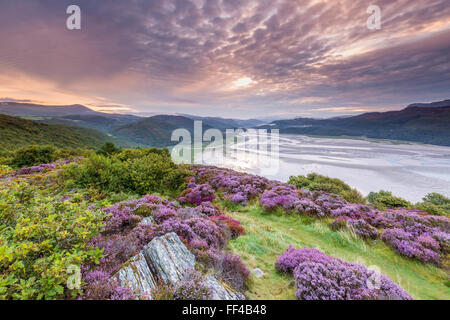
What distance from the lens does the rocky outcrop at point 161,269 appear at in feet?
10.8

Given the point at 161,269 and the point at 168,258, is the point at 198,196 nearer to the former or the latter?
the point at 168,258

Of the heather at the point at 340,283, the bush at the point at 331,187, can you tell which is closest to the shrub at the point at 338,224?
the heather at the point at 340,283

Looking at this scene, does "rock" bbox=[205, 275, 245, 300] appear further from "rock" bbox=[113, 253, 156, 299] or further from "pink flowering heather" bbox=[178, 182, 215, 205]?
"pink flowering heather" bbox=[178, 182, 215, 205]

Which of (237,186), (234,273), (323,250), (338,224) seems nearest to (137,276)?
(234,273)

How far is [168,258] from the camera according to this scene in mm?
3980

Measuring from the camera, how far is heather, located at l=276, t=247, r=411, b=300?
352 cm

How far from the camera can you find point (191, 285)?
10.4 ft

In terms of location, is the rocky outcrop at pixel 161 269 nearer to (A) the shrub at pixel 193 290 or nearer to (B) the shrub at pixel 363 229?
(A) the shrub at pixel 193 290

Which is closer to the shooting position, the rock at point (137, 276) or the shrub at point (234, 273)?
the rock at point (137, 276)

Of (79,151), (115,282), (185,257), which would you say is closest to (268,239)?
(185,257)

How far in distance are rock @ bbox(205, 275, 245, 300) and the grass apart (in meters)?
0.44

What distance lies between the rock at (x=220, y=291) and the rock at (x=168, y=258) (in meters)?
0.61

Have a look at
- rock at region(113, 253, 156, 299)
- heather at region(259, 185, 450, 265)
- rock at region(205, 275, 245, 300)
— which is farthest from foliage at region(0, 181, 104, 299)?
heather at region(259, 185, 450, 265)

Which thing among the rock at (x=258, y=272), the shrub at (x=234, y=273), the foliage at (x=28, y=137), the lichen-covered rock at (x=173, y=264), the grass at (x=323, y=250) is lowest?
the grass at (x=323, y=250)
